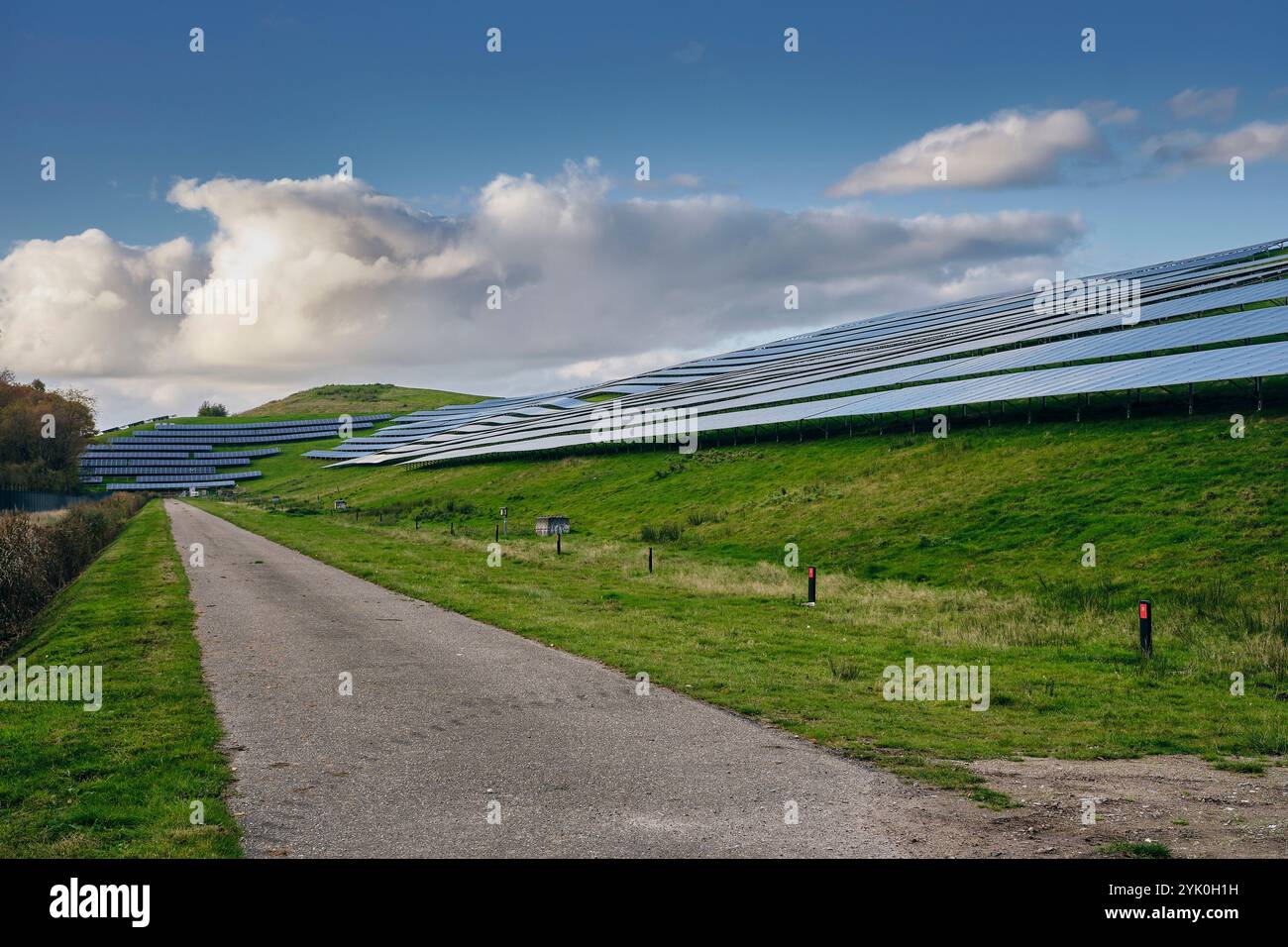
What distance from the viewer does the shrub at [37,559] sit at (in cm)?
2689

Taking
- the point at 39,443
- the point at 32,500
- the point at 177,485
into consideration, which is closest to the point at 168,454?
the point at 177,485

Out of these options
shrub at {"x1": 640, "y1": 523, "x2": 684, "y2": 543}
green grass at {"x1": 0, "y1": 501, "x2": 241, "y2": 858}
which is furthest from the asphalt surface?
shrub at {"x1": 640, "y1": 523, "x2": 684, "y2": 543}

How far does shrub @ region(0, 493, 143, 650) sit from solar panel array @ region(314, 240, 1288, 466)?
32.5 metres

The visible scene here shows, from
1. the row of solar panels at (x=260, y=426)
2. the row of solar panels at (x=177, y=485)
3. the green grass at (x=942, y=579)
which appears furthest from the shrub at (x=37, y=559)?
the row of solar panels at (x=260, y=426)

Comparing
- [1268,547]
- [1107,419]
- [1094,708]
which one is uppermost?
[1107,419]

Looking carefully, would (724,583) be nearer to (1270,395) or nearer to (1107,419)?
(1107,419)

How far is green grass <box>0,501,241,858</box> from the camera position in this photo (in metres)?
8.11

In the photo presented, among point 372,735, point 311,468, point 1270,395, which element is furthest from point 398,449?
point 372,735

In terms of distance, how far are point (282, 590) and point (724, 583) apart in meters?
13.3

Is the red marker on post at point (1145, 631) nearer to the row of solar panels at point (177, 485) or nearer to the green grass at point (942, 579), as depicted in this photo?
the green grass at point (942, 579)

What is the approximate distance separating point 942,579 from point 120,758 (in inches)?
898

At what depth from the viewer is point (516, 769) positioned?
1029 centimetres

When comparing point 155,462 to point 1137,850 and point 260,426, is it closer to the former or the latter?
point 260,426
